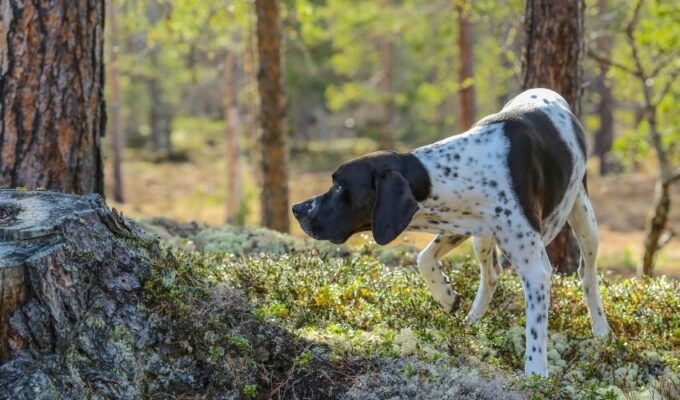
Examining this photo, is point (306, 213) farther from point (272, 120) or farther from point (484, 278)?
point (272, 120)

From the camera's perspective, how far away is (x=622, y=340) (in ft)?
20.0

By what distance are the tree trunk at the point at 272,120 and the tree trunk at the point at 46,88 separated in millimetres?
5019

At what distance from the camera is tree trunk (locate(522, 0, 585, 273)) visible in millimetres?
8391

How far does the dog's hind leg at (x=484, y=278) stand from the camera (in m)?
6.36

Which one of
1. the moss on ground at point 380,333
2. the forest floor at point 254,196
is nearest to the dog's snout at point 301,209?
the moss on ground at point 380,333

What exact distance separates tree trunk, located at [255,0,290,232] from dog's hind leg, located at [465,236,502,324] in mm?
6267

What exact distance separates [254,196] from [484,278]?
1958 cm

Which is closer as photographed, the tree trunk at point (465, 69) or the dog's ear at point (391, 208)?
the dog's ear at point (391, 208)

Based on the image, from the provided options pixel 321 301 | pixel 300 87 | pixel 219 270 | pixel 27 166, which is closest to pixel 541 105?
pixel 321 301

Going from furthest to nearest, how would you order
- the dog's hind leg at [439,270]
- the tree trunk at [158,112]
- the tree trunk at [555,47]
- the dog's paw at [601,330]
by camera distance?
the tree trunk at [158,112] → the tree trunk at [555,47] → the dog's paw at [601,330] → the dog's hind leg at [439,270]

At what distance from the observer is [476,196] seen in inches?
213

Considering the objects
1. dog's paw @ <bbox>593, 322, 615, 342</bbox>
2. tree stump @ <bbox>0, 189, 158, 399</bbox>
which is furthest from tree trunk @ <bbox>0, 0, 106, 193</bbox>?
dog's paw @ <bbox>593, 322, 615, 342</bbox>

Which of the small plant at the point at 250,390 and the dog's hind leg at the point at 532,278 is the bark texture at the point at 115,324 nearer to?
the small plant at the point at 250,390

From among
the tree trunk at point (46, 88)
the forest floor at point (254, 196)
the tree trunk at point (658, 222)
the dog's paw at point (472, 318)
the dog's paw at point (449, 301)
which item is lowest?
the forest floor at point (254, 196)
